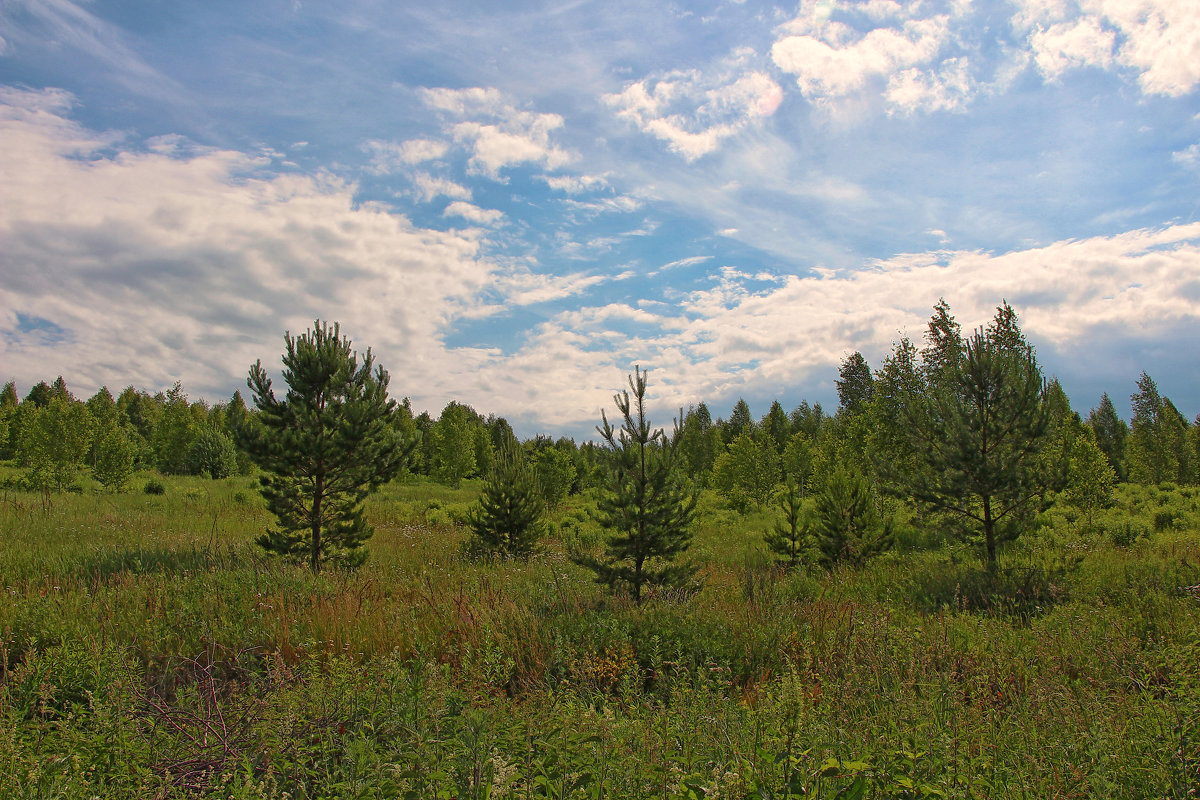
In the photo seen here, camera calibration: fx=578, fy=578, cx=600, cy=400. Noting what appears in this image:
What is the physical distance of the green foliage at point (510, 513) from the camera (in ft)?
50.5

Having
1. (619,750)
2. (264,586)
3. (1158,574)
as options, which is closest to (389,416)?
(264,586)

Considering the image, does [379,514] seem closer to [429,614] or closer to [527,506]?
[527,506]

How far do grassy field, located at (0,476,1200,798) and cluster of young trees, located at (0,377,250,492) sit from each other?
15.0 ft

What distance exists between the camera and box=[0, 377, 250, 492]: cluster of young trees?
91.8ft

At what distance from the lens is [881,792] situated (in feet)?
8.14

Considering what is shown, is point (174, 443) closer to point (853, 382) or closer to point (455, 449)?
point (455, 449)

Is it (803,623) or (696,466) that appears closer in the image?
(803,623)

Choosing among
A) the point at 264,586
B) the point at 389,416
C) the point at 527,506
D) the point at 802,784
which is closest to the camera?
the point at 802,784

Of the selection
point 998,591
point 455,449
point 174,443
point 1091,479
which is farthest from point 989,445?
point 174,443

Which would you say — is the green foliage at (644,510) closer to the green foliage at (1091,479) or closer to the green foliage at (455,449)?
the green foliage at (1091,479)

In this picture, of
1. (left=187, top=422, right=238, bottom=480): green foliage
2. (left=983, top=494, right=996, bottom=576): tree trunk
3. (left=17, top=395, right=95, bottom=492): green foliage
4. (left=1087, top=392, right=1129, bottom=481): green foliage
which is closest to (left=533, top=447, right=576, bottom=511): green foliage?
(left=983, top=494, right=996, bottom=576): tree trunk

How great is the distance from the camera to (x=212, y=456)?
42125 mm

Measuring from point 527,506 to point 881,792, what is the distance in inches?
528

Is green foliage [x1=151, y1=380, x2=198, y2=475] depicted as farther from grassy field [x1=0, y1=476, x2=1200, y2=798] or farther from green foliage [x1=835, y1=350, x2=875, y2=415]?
green foliage [x1=835, y1=350, x2=875, y2=415]
